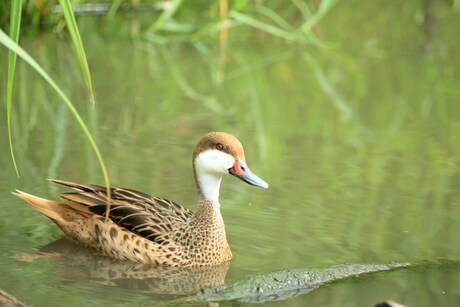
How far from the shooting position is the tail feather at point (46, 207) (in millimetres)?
6785

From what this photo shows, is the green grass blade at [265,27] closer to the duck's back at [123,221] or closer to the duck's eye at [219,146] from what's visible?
the duck's back at [123,221]

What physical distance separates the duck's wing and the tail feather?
0.27ft

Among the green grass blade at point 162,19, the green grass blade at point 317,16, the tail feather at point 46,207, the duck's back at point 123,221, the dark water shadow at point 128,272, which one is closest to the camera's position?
the dark water shadow at point 128,272

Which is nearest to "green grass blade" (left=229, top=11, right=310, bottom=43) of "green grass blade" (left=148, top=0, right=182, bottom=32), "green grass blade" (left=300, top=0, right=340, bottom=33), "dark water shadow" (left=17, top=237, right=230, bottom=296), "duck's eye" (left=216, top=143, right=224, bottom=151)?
"green grass blade" (left=300, top=0, right=340, bottom=33)

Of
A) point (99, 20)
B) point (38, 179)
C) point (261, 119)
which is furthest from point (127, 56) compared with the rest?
point (38, 179)

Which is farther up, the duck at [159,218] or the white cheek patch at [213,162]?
the white cheek patch at [213,162]

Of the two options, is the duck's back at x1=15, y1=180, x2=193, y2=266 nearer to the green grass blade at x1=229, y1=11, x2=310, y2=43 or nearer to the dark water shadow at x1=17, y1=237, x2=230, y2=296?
the dark water shadow at x1=17, y1=237, x2=230, y2=296

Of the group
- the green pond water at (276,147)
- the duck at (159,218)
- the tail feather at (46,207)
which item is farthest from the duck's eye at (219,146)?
the tail feather at (46,207)

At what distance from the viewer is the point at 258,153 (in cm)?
873

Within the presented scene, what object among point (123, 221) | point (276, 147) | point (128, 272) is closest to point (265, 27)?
point (276, 147)

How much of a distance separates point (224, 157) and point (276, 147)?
2.40 metres

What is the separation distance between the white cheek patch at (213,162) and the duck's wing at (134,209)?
0.34 metres

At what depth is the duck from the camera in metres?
6.52

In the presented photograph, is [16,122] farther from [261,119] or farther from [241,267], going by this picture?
[241,267]
